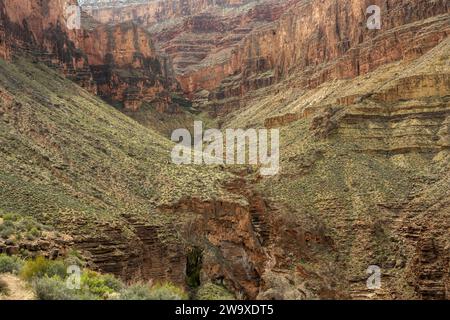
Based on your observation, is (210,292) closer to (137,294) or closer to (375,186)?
(137,294)

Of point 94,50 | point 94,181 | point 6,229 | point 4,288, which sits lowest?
point 4,288

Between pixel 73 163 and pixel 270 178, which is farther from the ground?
pixel 270 178

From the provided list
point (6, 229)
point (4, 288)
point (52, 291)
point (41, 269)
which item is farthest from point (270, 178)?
point (52, 291)

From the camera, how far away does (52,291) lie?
1440 cm

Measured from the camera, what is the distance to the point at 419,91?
183ft

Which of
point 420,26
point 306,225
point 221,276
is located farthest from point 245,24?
point 221,276

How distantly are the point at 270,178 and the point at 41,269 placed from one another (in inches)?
1311

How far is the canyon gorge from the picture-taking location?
96.1 ft

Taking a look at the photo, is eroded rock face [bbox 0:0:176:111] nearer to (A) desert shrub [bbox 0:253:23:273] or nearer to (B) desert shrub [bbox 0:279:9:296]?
(A) desert shrub [bbox 0:253:23:273]

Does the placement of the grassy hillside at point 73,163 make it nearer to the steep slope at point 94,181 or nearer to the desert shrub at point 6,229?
the steep slope at point 94,181

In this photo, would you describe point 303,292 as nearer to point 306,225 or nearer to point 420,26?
point 306,225

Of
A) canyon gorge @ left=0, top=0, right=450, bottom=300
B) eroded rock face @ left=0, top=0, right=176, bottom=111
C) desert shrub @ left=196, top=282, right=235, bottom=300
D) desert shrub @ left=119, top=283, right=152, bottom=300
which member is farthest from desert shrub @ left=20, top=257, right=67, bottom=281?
eroded rock face @ left=0, top=0, right=176, bottom=111

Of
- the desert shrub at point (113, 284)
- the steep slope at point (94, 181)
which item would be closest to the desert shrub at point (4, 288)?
the desert shrub at point (113, 284)
